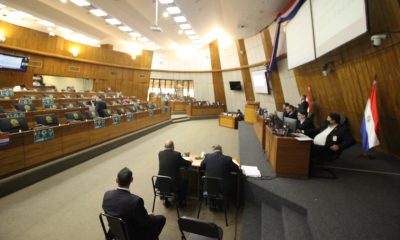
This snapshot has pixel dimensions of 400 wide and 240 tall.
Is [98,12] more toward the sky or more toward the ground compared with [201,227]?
more toward the sky

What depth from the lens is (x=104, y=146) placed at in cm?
566

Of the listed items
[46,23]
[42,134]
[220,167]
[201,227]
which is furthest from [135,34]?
[201,227]

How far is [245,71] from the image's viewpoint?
12.1m

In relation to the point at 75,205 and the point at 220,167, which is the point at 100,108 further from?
the point at 220,167

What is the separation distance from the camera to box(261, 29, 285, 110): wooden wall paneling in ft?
29.7

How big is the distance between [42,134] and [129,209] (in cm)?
327

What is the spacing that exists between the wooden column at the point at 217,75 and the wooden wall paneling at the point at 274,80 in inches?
192

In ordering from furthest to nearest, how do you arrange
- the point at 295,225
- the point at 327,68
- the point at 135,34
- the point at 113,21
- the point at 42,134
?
the point at 135,34, the point at 113,21, the point at 327,68, the point at 42,134, the point at 295,225

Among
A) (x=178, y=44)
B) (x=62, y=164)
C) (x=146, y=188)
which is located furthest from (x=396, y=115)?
(x=178, y=44)

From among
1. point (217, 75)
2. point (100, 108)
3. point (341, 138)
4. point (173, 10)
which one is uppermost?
point (173, 10)

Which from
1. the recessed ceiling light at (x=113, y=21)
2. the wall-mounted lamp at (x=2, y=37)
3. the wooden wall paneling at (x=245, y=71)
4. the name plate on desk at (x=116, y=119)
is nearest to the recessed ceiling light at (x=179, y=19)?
the recessed ceiling light at (x=113, y=21)

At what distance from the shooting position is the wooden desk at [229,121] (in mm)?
10023

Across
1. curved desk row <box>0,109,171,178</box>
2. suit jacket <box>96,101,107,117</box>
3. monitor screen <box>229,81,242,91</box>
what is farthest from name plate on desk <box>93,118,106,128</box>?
monitor screen <box>229,81,242,91</box>

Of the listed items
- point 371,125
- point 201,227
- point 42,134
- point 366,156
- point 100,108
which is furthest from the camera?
point 100,108
